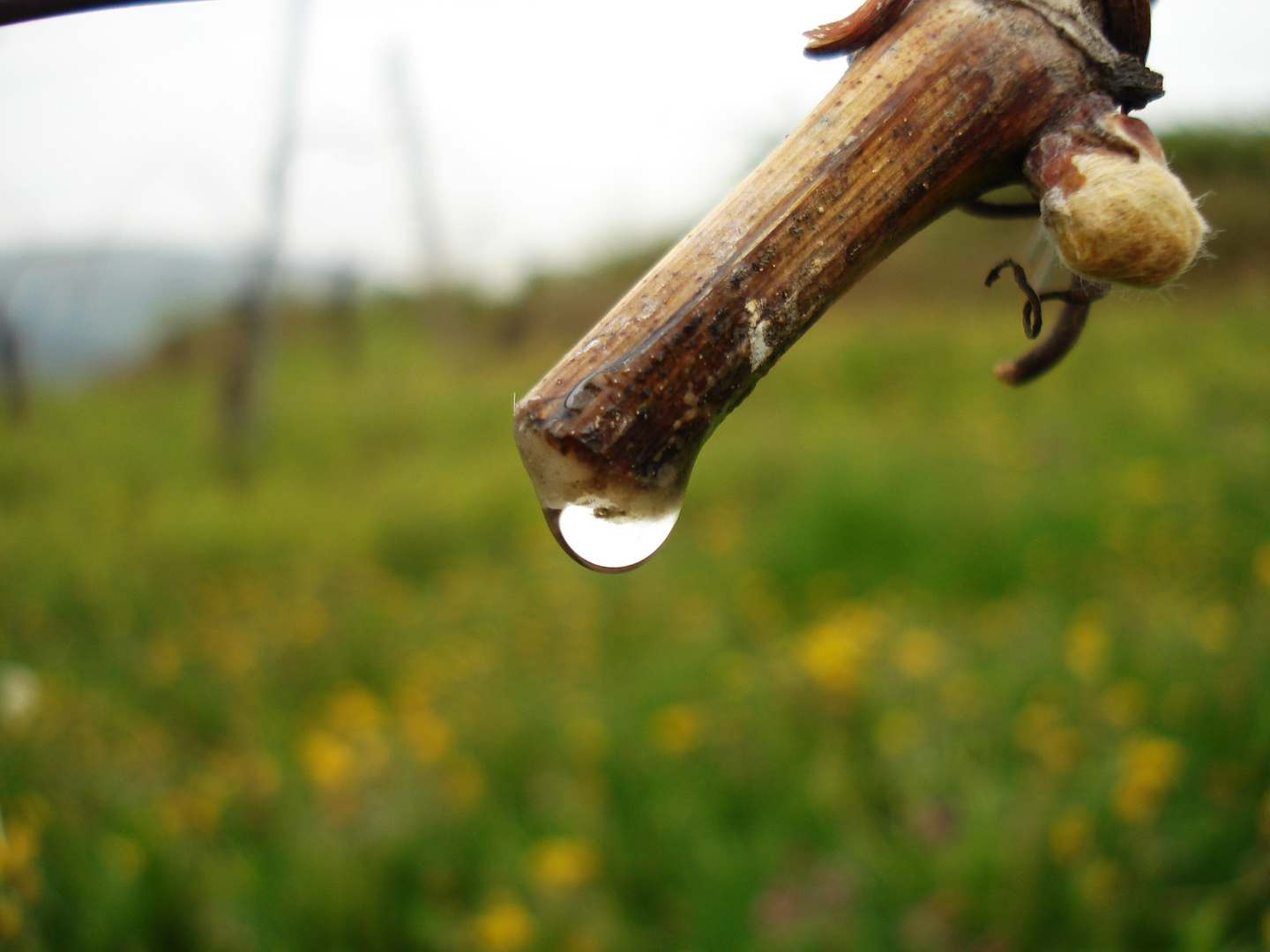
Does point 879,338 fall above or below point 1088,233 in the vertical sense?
below

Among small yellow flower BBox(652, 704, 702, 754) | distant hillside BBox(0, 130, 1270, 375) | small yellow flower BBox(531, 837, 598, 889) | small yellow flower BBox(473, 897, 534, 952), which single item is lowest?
distant hillside BBox(0, 130, 1270, 375)

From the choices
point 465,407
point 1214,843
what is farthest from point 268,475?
point 1214,843

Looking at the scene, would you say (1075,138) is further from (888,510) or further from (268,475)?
(268,475)

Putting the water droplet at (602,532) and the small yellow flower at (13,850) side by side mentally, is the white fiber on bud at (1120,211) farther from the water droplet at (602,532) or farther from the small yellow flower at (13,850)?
the small yellow flower at (13,850)

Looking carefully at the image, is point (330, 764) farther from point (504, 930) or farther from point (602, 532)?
point (602, 532)

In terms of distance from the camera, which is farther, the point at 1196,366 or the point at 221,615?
the point at 1196,366

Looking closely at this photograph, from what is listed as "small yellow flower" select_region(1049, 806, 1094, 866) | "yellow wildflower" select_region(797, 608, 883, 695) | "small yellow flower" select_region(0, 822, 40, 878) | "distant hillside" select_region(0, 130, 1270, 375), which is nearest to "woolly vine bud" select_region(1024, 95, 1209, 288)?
"small yellow flower" select_region(0, 822, 40, 878)

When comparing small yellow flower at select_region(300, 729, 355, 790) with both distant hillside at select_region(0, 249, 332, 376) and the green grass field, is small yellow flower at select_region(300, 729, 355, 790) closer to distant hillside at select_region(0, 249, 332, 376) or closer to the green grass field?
the green grass field
